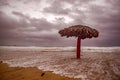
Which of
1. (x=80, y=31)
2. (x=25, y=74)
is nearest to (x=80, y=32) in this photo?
(x=80, y=31)

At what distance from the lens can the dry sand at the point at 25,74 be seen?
788 cm

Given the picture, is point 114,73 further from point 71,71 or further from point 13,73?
Answer: point 13,73

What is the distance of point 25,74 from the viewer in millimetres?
8500

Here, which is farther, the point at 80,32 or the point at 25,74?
the point at 80,32

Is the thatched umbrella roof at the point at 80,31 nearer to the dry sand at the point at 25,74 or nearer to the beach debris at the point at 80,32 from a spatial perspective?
the beach debris at the point at 80,32

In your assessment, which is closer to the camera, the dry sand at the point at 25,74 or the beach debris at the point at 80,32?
the dry sand at the point at 25,74

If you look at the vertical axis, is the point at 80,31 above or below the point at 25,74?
above

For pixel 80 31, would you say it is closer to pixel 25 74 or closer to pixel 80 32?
pixel 80 32

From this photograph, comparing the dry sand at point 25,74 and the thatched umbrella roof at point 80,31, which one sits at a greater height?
the thatched umbrella roof at point 80,31

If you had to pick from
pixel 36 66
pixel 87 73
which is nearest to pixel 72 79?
pixel 87 73

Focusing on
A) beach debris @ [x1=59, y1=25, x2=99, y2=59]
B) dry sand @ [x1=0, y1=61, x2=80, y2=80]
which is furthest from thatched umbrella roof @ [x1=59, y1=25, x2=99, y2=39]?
dry sand @ [x1=0, y1=61, x2=80, y2=80]

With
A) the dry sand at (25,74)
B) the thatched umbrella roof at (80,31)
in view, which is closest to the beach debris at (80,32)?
the thatched umbrella roof at (80,31)

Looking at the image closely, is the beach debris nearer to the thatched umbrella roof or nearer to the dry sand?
the thatched umbrella roof

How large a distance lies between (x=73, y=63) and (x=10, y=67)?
323 cm
